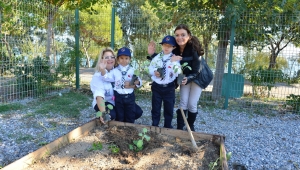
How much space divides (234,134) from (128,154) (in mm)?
2113

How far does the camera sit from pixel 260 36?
5090 mm

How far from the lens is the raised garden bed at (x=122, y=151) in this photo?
2043 mm

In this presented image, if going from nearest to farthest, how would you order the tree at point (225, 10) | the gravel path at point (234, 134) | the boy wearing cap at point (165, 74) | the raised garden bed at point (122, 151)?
the raised garden bed at point (122, 151) < the gravel path at point (234, 134) < the boy wearing cap at point (165, 74) < the tree at point (225, 10)

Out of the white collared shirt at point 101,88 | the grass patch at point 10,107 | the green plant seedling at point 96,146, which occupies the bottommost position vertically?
the grass patch at point 10,107

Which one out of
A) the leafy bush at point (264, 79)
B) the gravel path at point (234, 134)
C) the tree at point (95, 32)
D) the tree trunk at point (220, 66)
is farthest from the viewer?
the tree at point (95, 32)

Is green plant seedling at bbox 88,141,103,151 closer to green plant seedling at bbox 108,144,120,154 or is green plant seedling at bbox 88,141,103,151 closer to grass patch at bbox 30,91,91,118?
green plant seedling at bbox 108,144,120,154

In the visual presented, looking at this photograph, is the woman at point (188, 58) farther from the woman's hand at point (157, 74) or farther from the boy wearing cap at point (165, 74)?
the woman's hand at point (157, 74)

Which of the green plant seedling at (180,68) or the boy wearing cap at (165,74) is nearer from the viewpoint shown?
the green plant seedling at (180,68)

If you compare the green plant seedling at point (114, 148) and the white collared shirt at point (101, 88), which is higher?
the white collared shirt at point (101, 88)

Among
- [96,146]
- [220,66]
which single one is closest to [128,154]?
[96,146]

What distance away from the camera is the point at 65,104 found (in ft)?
16.5

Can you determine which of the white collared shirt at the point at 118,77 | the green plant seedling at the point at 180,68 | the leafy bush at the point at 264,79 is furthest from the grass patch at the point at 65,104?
the leafy bush at the point at 264,79

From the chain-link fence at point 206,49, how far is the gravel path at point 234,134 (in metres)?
0.66

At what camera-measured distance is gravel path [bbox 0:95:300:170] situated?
2812 millimetres
